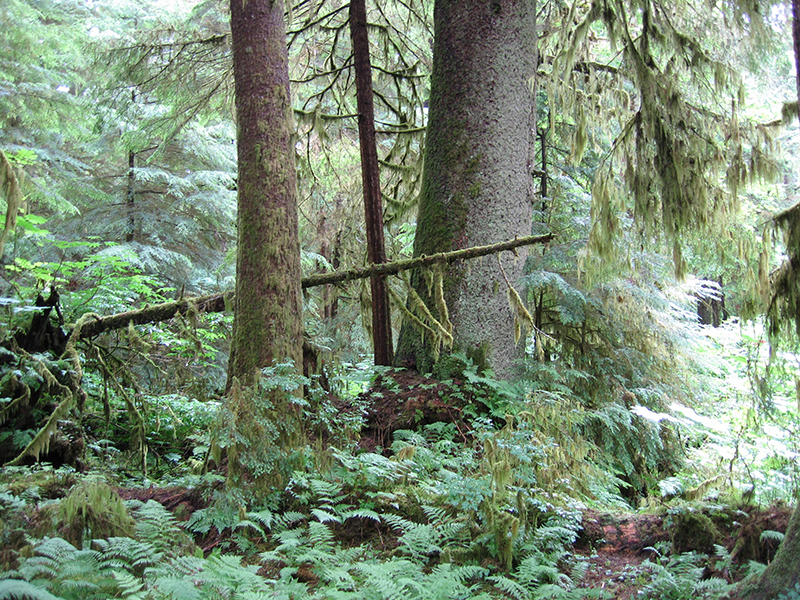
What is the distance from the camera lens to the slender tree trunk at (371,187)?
672 centimetres

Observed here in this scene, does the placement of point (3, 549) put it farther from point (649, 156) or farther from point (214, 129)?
point (214, 129)

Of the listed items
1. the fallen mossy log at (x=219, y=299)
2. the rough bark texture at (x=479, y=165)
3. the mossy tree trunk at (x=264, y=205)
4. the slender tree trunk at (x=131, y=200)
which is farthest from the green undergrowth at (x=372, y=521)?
the slender tree trunk at (x=131, y=200)

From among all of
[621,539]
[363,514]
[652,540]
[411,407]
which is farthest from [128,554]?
[411,407]

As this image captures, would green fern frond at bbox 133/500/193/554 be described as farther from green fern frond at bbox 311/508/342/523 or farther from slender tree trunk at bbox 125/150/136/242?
slender tree trunk at bbox 125/150/136/242

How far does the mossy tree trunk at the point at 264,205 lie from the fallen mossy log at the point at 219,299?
44.6 inches

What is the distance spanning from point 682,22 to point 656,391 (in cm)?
471

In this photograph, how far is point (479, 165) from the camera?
20.1 ft

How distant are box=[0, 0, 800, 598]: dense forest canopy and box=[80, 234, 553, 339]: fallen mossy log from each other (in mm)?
41

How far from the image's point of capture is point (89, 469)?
4.74 metres

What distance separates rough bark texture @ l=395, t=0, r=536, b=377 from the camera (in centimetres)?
601

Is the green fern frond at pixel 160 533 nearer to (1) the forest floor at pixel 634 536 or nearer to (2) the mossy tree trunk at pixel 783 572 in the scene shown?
(1) the forest floor at pixel 634 536

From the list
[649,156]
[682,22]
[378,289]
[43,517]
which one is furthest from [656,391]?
[43,517]

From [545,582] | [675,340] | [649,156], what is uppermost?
[649,156]

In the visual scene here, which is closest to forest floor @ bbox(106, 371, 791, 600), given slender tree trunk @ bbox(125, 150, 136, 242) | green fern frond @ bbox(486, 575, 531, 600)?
green fern frond @ bbox(486, 575, 531, 600)
